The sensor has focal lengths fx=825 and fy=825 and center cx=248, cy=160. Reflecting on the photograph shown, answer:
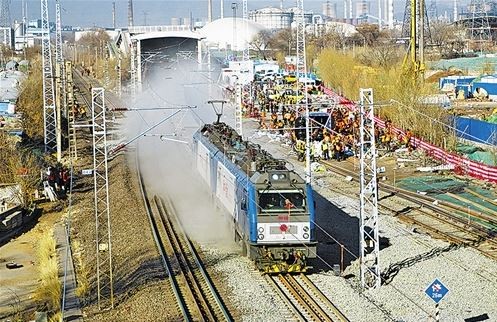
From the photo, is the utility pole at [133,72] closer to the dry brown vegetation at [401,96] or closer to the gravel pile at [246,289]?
the dry brown vegetation at [401,96]

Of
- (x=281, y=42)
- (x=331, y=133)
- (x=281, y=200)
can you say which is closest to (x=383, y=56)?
(x=331, y=133)

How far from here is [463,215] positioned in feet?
84.1

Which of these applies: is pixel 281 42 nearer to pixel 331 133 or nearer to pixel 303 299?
pixel 331 133

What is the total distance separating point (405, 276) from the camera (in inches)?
746

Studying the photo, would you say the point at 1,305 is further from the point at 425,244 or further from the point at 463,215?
the point at 463,215

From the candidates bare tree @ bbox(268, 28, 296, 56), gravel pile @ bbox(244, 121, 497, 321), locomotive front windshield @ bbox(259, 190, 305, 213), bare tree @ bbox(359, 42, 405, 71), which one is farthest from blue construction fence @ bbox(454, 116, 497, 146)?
bare tree @ bbox(268, 28, 296, 56)

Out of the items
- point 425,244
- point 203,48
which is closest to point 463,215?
point 425,244

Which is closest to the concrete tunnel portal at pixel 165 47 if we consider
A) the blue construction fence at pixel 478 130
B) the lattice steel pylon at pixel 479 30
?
the blue construction fence at pixel 478 130

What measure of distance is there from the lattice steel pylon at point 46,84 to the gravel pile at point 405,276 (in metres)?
19.3

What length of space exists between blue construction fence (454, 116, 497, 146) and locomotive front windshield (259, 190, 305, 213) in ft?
67.6

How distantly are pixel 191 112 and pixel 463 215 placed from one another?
96.0 ft

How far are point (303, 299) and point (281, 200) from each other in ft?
8.83

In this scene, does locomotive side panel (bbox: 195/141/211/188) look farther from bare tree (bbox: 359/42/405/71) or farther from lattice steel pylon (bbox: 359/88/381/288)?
bare tree (bbox: 359/42/405/71)

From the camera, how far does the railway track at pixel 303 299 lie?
15.9 m
